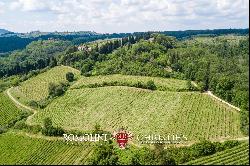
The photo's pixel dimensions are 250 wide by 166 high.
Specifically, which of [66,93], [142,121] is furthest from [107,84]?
[142,121]

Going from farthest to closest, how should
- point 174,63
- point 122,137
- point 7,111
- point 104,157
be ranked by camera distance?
point 174,63, point 7,111, point 122,137, point 104,157

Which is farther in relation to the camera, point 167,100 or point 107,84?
point 107,84

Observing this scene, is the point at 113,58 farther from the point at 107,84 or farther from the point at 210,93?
the point at 210,93

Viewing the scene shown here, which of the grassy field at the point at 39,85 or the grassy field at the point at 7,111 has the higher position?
the grassy field at the point at 39,85

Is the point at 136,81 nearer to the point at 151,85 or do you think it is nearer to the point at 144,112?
the point at 151,85

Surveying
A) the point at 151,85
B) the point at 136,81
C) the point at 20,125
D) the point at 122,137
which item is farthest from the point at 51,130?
the point at 136,81

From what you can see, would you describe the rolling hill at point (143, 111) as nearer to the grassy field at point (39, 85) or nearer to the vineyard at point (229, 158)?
the grassy field at point (39, 85)

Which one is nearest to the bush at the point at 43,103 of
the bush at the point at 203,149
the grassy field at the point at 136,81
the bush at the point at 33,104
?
the bush at the point at 33,104
